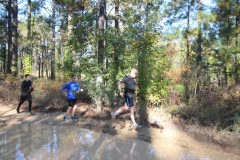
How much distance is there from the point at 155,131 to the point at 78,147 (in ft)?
10.2

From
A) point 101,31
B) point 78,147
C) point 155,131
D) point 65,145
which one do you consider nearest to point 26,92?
point 101,31

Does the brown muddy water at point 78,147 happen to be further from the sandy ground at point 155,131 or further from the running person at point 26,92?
the running person at point 26,92

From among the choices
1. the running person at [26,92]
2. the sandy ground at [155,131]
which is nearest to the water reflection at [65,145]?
the sandy ground at [155,131]

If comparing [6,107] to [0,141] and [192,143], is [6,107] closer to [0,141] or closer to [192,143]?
[0,141]

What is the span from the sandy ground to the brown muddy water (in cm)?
27

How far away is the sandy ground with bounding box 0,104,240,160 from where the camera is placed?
7738 mm

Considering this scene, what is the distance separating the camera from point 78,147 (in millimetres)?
7117

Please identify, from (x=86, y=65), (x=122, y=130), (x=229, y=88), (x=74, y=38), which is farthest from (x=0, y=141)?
(x=229, y=88)

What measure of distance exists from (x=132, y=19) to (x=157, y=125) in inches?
191

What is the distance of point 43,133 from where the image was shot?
846cm

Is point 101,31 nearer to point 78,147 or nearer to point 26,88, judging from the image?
point 26,88

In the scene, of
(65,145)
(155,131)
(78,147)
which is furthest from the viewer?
(155,131)

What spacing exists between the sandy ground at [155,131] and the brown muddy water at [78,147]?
0.27m

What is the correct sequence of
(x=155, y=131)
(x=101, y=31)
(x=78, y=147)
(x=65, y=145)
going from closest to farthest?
(x=78, y=147) < (x=65, y=145) < (x=155, y=131) < (x=101, y=31)
